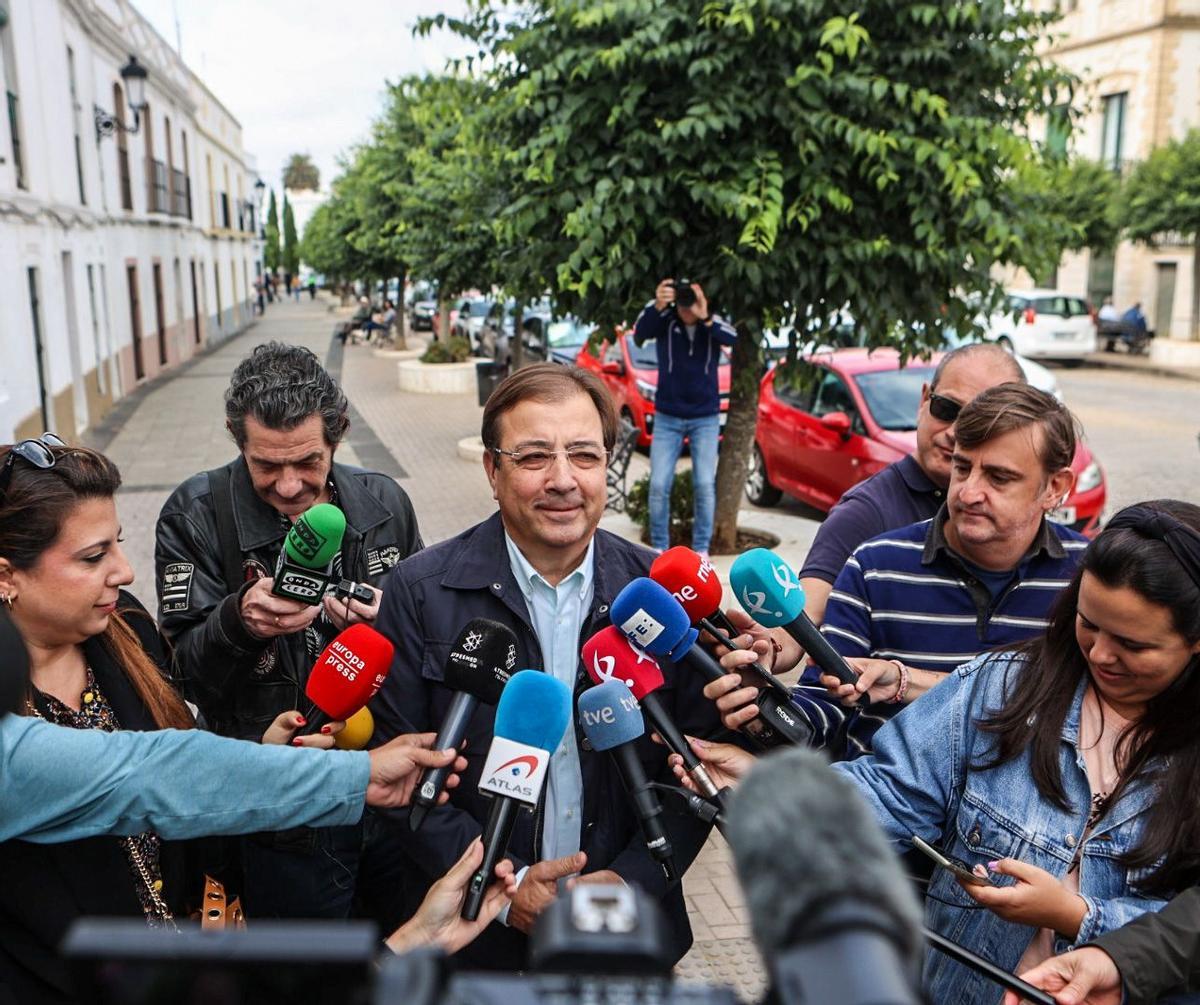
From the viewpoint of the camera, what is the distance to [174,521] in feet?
10.1

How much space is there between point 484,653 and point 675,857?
2.17ft

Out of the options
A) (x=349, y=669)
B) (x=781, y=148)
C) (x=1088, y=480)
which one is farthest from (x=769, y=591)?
(x=1088, y=480)

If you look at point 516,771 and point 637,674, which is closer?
point 516,771

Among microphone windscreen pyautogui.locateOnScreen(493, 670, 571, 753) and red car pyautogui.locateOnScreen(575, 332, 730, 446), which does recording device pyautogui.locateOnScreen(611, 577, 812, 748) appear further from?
red car pyautogui.locateOnScreen(575, 332, 730, 446)

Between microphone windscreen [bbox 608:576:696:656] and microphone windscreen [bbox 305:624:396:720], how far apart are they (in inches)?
20.1

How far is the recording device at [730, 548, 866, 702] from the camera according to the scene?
7.82 ft

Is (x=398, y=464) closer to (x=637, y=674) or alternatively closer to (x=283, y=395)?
(x=283, y=395)

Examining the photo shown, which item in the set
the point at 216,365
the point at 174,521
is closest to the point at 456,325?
the point at 216,365

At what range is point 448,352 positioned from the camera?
71.3ft

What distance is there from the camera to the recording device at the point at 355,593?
2744 mm

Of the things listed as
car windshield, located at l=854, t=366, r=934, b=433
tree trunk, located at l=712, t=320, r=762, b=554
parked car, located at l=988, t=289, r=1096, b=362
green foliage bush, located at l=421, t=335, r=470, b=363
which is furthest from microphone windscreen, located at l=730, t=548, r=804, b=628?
parked car, located at l=988, t=289, r=1096, b=362

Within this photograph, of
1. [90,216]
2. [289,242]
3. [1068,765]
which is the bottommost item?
[1068,765]

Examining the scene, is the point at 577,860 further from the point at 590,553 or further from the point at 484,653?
the point at 590,553

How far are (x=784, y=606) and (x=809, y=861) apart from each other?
1.67 meters
